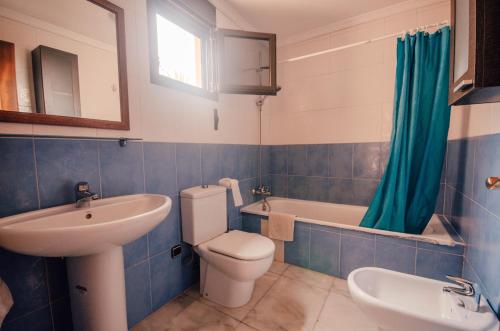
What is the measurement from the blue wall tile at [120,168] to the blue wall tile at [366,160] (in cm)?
207

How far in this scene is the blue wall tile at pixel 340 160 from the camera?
2.37 meters

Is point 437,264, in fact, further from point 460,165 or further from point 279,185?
point 279,185

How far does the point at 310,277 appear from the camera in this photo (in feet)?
6.10

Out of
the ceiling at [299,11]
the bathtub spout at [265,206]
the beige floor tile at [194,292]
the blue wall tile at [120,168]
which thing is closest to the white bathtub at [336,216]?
the bathtub spout at [265,206]

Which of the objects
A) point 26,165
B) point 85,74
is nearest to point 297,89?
point 85,74

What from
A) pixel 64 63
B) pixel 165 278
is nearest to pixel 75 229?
pixel 64 63

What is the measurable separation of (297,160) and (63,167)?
222 centimetres

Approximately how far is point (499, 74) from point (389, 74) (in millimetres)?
1893

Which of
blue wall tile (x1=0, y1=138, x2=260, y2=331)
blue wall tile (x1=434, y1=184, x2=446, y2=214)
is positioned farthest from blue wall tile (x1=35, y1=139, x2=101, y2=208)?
blue wall tile (x1=434, y1=184, x2=446, y2=214)

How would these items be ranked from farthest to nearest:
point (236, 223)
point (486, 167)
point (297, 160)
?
point (297, 160) < point (236, 223) < point (486, 167)

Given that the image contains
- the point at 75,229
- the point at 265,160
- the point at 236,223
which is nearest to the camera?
the point at 75,229

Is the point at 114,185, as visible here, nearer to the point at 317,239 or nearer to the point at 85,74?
the point at 85,74

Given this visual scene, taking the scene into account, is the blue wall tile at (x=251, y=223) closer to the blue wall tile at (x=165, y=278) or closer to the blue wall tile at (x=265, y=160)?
the blue wall tile at (x=265, y=160)

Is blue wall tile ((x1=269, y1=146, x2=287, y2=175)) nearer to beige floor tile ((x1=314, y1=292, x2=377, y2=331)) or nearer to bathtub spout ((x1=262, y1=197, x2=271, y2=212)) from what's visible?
bathtub spout ((x1=262, y1=197, x2=271, y2=212))
